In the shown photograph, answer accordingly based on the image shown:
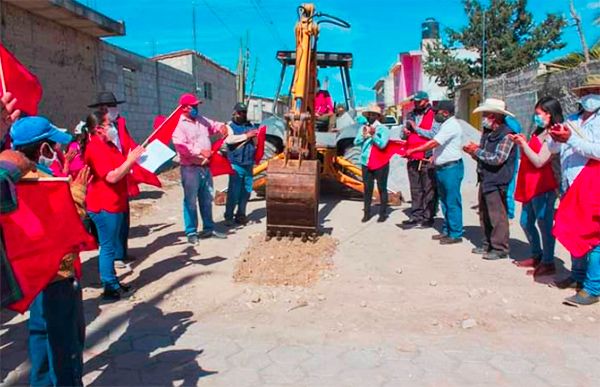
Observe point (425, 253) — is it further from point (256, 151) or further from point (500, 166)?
point (256, 151)

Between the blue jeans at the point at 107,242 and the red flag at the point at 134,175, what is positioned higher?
the red flag at the point at 134,175

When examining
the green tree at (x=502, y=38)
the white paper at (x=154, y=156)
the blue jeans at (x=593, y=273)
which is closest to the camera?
the blue jeans at (x=593, y=273)

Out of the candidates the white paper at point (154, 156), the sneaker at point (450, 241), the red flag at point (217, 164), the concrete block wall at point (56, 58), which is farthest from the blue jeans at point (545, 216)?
the concrete block wall at point (56, 58)

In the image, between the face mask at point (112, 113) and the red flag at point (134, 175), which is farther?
the red flag at point (134, 175)

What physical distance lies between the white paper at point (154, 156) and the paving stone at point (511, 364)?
329 centimetres

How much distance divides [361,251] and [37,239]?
4.41 meters

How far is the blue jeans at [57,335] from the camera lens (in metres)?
2.65

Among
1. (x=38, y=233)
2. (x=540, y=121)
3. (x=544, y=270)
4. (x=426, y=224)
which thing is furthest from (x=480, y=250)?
(x=38, y=233)

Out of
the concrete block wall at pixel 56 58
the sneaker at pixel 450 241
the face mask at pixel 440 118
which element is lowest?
the sneaker at pixel 450 241

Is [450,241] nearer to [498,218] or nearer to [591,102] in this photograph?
[498,218]

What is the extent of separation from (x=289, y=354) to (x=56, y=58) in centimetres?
903

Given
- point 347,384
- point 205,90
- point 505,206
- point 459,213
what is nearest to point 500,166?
point 505,206

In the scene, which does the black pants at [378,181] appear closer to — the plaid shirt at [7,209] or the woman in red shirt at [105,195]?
the woman in red shirt at [105,195]

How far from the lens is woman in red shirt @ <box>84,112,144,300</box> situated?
4.54m
